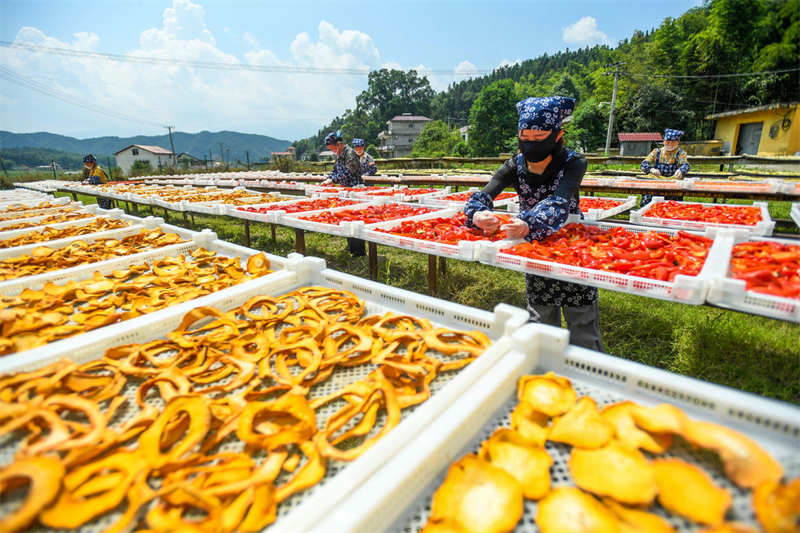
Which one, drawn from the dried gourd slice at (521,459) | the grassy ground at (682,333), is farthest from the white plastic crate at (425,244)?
the dried gourd slice at (521,459)

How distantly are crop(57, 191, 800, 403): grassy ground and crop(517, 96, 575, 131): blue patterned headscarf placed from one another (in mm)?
2109

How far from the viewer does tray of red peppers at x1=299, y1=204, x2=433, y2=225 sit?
4.41m

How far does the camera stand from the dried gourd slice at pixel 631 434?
95cm

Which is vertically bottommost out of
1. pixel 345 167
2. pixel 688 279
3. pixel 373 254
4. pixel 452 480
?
pixel 373 254

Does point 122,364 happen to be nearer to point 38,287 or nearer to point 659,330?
point 38,287

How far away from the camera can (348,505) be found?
2.45 ft

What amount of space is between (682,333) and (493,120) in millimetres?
54352

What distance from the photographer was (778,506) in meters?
0.72

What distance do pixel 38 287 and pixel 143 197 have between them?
6517 millimetres

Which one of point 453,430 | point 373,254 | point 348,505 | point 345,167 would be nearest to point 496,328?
point 453,430

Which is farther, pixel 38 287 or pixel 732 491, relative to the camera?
pixel 38 287

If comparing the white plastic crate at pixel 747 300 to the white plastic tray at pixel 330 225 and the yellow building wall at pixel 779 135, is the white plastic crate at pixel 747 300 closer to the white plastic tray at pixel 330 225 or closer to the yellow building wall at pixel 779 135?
the yellow building wall at pixel 779 135

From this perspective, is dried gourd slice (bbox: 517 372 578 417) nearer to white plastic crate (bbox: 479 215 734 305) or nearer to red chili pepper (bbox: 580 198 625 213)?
white plastic crate (bbox: 479 215 734 305)

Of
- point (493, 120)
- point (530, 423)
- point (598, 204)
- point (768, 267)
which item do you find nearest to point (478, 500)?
point (530, 423)
